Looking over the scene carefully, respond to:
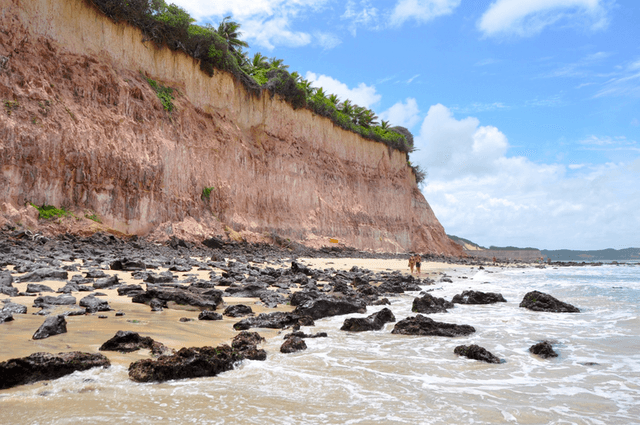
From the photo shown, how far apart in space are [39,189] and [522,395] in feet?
60.0

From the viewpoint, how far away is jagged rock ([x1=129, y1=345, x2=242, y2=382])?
3182mm

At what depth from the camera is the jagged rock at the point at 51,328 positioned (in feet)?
12.4

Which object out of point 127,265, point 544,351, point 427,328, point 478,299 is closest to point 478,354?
point 544,351

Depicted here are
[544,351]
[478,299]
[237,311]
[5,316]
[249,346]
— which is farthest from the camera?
[478,299]

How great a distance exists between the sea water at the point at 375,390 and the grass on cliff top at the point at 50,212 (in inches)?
581

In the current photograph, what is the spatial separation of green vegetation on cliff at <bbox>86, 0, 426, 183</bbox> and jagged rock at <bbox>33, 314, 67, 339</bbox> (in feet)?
67.3

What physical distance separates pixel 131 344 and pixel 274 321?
2.20m

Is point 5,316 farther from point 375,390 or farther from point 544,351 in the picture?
point 544,351

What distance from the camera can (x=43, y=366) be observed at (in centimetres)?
295

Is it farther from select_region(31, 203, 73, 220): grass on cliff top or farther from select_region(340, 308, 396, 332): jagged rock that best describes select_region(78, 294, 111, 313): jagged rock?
select_region(31, 203, 73, 220): grass on cliff top

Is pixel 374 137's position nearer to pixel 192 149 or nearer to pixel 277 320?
pixel 192 149

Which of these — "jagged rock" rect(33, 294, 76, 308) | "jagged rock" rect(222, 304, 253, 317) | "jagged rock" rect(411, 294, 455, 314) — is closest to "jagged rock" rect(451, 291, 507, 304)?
"jagged rock" rect(411, 294, 455, 314)

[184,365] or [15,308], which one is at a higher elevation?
[15,308]

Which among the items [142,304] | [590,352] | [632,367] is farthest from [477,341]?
[142,304]
